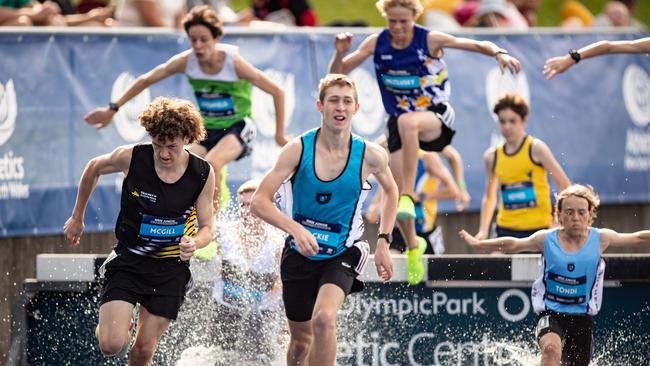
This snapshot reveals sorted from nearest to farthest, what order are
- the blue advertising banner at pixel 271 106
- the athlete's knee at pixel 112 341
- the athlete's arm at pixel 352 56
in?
the athlete's knee at pixel 112 341 < the athlete's arm at pixel 352 56 < the blue advertising banner at pixel 271 106

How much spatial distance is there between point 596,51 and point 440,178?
136 inches

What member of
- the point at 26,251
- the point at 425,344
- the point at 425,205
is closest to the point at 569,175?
the point at 425,205

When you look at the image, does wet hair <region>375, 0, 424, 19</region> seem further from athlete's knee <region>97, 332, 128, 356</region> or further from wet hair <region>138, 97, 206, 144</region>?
athlete's knee <region>97, 332, 128, 356</region>

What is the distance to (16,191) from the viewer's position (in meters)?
11.9

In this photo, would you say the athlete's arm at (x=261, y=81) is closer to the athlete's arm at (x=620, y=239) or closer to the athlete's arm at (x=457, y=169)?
the athlete's arm at (x=457, y=169)

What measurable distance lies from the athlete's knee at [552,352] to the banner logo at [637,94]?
25.0 feet

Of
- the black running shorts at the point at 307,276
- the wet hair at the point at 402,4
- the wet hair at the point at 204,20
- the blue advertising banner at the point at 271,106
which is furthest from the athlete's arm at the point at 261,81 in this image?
the black running shorts at the point at 307,276

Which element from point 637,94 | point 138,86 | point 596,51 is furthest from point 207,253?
point 637,94

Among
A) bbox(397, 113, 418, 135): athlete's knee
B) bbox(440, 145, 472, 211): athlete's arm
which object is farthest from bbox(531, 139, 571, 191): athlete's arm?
bbox(397, 113, 418, 135): athlete's knee

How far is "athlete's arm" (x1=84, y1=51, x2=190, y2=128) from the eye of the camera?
1142 cm

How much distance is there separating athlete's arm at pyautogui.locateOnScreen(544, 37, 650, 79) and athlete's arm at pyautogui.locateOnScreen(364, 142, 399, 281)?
6.76 feet

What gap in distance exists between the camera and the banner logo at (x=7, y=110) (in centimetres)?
1196

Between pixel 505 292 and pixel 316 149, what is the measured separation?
253 cm

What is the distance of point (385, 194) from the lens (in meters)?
9.20
